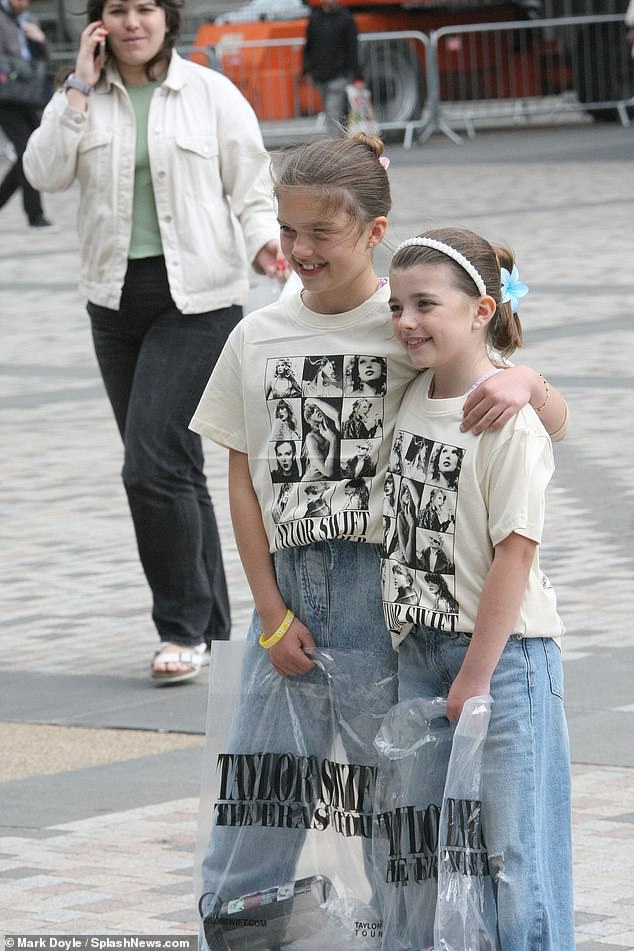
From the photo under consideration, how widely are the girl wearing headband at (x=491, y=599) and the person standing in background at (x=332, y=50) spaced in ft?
67.3

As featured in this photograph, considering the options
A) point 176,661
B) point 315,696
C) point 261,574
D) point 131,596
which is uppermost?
point 261,574

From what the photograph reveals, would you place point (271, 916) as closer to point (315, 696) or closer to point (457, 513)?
point (315, 696)

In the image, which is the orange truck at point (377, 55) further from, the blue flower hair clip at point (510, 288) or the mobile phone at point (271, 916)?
the mobile phone at point (271, 916)

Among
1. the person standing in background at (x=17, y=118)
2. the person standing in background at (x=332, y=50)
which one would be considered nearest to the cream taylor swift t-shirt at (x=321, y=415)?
the person standing in background at (x=17, y=118)

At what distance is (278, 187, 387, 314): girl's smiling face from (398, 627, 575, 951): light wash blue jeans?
582 millimetres

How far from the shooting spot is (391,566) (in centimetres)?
292

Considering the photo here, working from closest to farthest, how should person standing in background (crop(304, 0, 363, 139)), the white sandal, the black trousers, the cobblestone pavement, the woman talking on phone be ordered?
1. the cobblestone pavement
2. the woman talking on phone
3. the white sandal
4. the black trousers
5. person standing in background (crop(304, 0, 363, 139))

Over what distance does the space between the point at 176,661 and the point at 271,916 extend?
229 cm

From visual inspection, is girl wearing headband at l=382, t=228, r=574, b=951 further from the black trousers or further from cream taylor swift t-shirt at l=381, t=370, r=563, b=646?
the black trousers

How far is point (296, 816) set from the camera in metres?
3.04

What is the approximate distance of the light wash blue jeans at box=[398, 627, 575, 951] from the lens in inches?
109

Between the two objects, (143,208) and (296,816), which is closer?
(296,816)

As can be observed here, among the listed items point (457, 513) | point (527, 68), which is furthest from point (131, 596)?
point (527, 68)

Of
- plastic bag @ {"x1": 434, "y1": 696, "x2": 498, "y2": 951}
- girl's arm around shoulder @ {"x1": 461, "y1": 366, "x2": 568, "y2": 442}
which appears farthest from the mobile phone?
→ girl's arm around shoulder @ {"x1": 461, "y1": 366, "x2": 568, "y2": 442}
